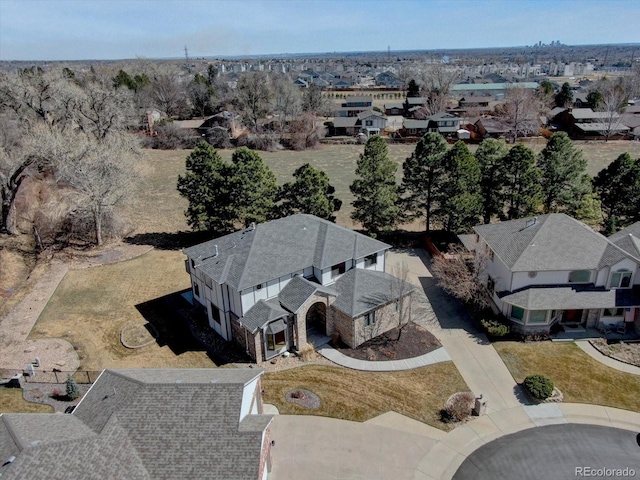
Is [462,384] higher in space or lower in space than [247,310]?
lower

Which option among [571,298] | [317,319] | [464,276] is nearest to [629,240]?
[571,298]

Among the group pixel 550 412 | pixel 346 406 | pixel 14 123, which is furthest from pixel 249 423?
pixel 14 123

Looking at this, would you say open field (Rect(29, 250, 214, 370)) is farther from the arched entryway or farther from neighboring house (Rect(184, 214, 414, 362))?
the arched entryway

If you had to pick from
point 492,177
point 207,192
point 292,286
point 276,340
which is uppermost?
point 492,177

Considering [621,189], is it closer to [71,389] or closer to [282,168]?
[71,389]

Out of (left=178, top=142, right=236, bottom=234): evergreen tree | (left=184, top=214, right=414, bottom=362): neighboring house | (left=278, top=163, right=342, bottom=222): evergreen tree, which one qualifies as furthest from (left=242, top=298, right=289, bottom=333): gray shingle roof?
(left=178, top=142, right=236, bottom=234): evergreen tree

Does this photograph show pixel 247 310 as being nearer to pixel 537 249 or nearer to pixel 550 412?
pixel 550 412

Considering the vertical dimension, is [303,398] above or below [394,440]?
above
